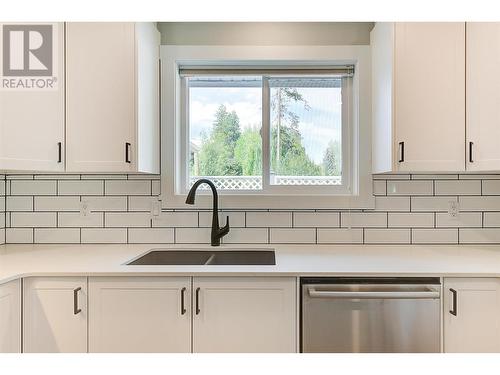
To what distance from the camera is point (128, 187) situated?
2141 mm

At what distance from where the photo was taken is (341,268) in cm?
156

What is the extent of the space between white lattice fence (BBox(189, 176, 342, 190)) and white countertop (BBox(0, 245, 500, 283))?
413mm

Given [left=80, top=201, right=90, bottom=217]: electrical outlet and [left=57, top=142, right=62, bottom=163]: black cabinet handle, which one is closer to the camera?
[left=57, top=142, right=62, bottom=163]: black cabinet handle

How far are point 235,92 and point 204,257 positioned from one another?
1.10 metres

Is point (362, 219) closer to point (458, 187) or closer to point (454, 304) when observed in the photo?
point (458, 187)

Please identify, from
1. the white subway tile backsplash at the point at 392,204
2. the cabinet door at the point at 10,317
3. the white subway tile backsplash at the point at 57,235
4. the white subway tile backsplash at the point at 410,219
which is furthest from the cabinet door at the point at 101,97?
the white subway tile backsplash at the point at 410,219

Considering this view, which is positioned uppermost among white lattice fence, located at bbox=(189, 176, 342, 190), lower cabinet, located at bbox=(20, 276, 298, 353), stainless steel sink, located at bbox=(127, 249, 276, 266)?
white lattice fence, located at bbox=(189, 176, 342, 190)

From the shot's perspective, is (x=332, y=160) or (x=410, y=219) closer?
(x=410, y=219)

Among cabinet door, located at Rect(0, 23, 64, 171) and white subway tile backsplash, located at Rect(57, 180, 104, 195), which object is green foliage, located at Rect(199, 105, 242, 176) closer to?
white subway tile backsplash, located at Rect(57, 180, 104, 195)

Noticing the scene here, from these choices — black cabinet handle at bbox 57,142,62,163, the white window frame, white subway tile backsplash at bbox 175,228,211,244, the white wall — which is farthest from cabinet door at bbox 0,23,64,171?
white subway tile backsplash at bbox 175,228,211,244

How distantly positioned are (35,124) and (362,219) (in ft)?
6.27

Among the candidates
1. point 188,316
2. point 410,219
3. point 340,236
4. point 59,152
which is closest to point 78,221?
point 59,152

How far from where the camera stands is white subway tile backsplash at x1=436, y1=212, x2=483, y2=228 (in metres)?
2.12

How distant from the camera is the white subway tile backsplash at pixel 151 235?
2.15 metres
